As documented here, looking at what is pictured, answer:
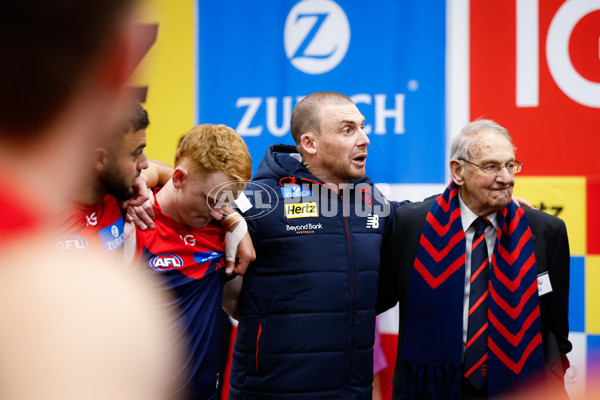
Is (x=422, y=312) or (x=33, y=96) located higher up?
(x=33, y=96)

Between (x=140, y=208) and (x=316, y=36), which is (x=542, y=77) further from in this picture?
(x=140, y=208)

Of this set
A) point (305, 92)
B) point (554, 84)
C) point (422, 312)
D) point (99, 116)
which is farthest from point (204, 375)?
point (554, 84)

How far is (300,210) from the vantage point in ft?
6.11

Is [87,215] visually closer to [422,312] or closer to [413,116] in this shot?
[422,312]

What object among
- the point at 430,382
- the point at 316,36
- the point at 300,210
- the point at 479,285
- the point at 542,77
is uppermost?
the point at 316,36

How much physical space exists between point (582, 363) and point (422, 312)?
0.90 metres

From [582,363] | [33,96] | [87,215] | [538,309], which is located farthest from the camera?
[582,363]

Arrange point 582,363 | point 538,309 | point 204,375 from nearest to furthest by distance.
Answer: point 204,375
point 538,309
point 582,363

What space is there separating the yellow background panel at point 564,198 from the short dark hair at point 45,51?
2.31m

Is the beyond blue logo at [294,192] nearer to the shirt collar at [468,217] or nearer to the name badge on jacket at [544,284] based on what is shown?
the shirt collar at [468,217]

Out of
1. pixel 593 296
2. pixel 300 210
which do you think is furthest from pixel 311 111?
pixel 593 296

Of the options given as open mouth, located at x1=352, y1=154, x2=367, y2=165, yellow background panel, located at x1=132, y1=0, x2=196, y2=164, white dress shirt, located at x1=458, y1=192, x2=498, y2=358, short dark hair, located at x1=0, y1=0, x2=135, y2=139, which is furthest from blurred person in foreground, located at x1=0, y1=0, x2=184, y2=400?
yellow background panel, located at x1=132, y1=0, x2=196, y2=164

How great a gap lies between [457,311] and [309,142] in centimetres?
76

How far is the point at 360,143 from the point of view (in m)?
1.91
